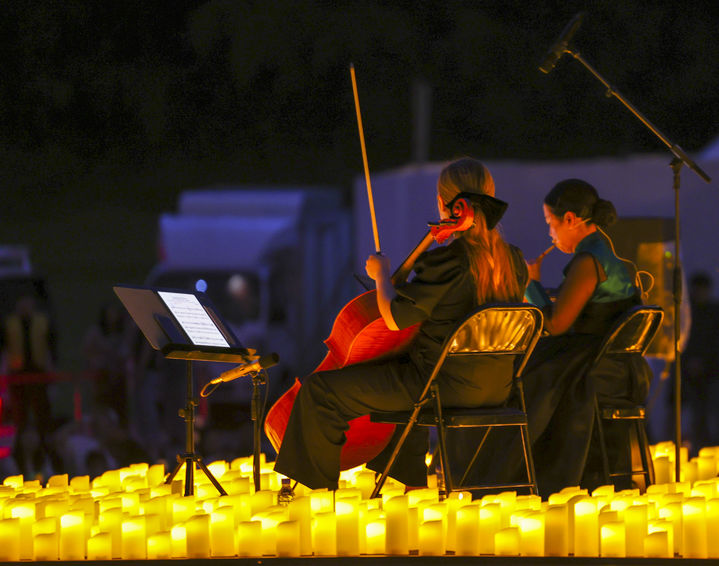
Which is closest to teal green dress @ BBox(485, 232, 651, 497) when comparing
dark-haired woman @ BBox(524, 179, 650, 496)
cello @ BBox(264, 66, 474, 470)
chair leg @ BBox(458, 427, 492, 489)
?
dark-haired woman @ BBox(524, 179, 650, 496)

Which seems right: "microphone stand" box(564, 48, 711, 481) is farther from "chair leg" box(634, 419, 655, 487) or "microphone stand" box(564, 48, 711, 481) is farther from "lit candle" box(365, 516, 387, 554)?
"lit candle" box(365, 516, 387, 554)

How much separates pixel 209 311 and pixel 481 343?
1127 millimetres

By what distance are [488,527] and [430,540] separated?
198 millimetres

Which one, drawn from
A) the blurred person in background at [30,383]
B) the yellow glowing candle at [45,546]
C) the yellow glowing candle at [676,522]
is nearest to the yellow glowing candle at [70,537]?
the yellow glowing candle at [45,546]

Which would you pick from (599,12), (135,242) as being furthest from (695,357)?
(135,242)

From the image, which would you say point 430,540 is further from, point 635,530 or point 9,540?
point 9,540

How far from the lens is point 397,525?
3865mm

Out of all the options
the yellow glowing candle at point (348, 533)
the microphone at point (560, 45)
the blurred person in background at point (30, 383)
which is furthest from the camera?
the blurred person in background at point (30, 383)

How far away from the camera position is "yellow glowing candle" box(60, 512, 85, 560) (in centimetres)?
A: 388

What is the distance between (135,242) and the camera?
25844 millimetres

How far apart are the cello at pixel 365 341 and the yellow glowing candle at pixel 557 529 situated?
37.8 inches

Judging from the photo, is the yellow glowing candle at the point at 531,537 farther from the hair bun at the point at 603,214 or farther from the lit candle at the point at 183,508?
the hair bun at the point at 603,214

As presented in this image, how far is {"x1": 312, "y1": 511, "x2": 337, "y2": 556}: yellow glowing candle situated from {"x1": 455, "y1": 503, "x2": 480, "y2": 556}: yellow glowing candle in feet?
1.31

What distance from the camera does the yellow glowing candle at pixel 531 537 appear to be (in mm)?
3836
